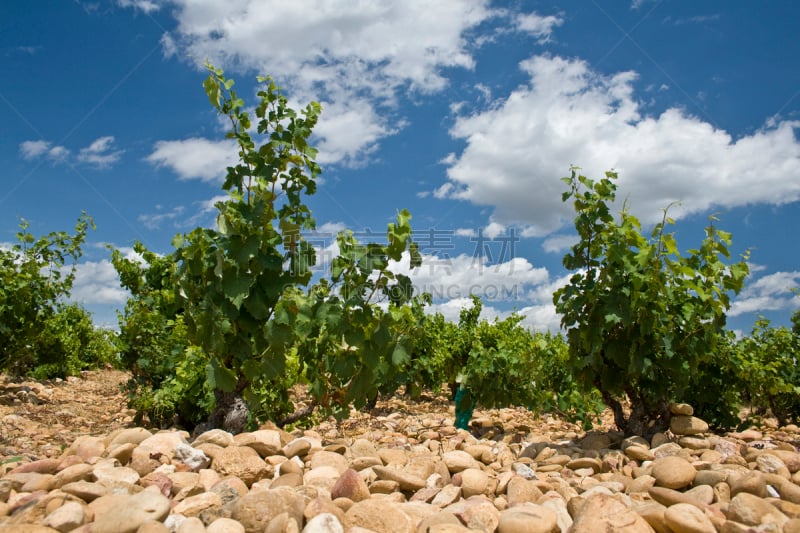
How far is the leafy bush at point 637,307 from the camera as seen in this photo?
4609 mm

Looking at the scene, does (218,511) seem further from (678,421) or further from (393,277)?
(678,421)

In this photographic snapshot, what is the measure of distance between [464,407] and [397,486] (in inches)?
142

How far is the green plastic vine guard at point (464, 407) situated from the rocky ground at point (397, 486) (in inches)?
63.6

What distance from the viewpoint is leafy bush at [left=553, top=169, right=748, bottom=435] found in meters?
4.61

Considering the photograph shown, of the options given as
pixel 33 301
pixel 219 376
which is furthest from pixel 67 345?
pixel 219 376

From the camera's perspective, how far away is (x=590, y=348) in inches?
195

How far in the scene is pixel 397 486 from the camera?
129 inches

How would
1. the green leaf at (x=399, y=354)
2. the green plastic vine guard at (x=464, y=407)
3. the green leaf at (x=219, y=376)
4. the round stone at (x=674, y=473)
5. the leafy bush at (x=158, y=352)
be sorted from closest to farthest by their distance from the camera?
the round stone at (x=674, y=473) < the green leaf at (x=219, y=376) < the green leaf at (x=399, y=354) < the leafy bush at (x=158, y=352) < the green plastic vine guard at (x=464, y=407)

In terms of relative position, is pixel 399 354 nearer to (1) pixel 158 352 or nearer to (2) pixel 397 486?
(2) pixel 397 486

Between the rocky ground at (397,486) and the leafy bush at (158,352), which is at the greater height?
the leafy bush at (158,352)

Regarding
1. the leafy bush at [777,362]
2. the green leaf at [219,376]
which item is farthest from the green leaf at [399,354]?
the leafy bush at [777,362]

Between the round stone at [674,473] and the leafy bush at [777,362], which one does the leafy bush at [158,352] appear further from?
the leafy bush at [777,362]

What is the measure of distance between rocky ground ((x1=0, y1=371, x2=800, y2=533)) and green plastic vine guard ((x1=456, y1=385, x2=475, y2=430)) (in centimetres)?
161

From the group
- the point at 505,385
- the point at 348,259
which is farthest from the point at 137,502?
the point at 505,385
